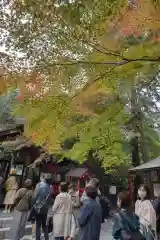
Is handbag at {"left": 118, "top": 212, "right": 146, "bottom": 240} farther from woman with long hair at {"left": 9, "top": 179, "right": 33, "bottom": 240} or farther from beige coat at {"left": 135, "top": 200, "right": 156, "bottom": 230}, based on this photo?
woman with long hair at {"left": 9, "top": 179, "right": 33, "bottom": 240}

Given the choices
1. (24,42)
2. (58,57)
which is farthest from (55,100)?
(24,42)

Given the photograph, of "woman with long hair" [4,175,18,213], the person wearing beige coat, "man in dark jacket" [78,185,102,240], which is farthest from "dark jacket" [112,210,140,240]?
"woman with long hair" [4,175,18,213]

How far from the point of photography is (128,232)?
3270 mm

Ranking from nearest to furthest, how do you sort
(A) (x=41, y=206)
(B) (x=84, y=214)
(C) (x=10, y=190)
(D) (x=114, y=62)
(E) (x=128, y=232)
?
(D) (x=114, y=62) < (E) (x=128, y=232) < (B) (x=84, y=214) < (A) (x=41, y=206) < (C) (x=10, y=190)

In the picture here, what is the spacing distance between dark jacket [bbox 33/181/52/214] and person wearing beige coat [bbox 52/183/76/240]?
42 cm

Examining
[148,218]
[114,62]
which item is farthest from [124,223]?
[114,62]

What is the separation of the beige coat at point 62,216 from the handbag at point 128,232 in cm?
204

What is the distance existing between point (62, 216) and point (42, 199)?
71cm

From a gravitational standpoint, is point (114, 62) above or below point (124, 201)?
above

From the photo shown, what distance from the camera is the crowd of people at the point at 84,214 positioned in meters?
3.41

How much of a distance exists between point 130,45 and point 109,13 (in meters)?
0.41

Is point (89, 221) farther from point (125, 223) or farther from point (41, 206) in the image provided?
point (41, 206)

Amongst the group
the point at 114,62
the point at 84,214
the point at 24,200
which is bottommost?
the point at 84,214

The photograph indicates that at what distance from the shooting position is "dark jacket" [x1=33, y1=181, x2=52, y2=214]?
5403 mm
